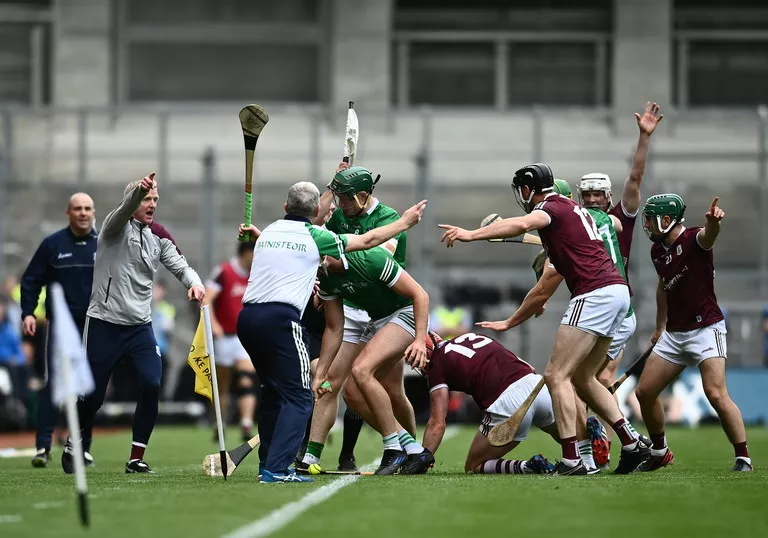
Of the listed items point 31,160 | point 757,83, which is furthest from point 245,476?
point 757,83

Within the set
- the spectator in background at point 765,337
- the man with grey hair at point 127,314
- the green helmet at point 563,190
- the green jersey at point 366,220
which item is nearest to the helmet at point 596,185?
the green helmet at point 563,190

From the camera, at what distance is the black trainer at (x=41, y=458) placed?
13.1 meters

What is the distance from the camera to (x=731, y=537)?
7242mm

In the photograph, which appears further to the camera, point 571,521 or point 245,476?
point 245,476

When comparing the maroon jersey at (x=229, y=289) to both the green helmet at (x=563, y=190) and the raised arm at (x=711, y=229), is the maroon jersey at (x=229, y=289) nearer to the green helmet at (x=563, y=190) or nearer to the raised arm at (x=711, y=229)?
the green helmet at (x=563, y=190)

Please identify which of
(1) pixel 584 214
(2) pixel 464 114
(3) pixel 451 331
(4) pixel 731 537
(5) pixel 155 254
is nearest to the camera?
(4) pixel 731 537

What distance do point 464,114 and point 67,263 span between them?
1428cm

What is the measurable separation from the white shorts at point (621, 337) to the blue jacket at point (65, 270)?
4.44 m

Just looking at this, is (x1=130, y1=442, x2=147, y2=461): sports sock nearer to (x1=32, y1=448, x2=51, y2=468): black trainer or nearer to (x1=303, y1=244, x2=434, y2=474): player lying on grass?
(x1=303, y1=244, x2=434, y2=474): player lying on grass

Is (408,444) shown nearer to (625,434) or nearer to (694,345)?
(625,434)

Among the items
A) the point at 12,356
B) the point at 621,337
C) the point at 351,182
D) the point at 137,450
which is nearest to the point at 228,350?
the point at 12,356

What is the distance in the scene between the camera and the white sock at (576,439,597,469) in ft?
37.1

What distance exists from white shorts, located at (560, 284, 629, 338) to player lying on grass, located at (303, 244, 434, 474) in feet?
3.41

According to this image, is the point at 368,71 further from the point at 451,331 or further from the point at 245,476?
the point at 245,476
